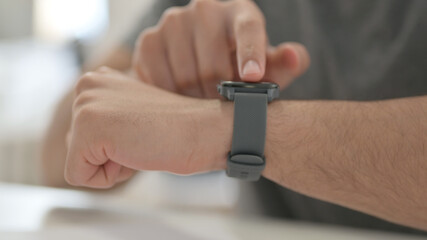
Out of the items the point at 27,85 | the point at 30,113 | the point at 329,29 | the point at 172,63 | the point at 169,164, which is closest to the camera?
the point at 169,164

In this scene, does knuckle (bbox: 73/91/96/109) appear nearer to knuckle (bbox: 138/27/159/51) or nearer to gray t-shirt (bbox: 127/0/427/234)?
knuckle (bbox: 138/27/159/51)

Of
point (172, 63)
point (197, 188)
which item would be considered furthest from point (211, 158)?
point (197, 188)

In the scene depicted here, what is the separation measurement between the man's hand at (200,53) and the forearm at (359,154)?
0.72ft

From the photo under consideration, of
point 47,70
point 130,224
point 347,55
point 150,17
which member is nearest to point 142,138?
point 130,224

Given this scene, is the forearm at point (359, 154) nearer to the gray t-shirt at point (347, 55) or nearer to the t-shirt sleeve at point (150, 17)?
the gray t-shirt at point (347, 55)

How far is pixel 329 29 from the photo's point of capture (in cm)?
94

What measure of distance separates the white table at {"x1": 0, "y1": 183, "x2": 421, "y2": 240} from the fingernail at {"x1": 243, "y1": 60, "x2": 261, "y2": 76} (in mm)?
258

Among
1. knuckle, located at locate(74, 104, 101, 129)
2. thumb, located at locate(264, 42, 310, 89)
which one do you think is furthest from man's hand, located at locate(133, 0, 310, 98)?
knuckle, located at locate(74, 104, 101, 129)

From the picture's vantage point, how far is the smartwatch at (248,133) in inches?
19.1

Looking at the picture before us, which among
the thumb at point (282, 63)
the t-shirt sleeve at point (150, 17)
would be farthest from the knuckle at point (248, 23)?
the t-shirt sleeve at point (150, 17)

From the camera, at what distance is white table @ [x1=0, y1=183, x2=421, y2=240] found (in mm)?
552

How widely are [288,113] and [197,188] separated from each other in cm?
48

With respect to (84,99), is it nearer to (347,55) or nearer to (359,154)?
(359,154)

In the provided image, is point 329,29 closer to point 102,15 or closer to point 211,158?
point 211,158
